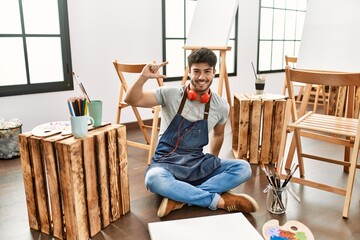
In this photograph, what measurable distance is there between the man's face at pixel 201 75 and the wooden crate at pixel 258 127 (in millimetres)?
722

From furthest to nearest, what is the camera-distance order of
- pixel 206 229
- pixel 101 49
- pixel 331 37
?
pixel 101 49 → pixel 331 37 → pixel 206 229

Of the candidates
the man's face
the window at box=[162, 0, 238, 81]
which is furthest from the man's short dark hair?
the window at box=[162, 0, 238, 81]

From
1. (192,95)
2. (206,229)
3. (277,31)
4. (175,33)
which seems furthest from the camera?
(277,31)

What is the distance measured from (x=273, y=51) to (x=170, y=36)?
→ 226cm

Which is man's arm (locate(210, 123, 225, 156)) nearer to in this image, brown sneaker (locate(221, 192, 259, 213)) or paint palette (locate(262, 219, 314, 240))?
brown sneaker (locate(221, 192, 259, 213))

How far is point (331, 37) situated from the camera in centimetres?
252

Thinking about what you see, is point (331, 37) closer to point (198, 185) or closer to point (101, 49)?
point (198, 185)

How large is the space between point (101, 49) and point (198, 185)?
2.05m

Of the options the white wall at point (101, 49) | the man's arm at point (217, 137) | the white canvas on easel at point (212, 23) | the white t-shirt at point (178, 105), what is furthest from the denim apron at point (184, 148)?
the white wall at point (101, 49)

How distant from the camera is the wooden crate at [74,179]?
1.51 meters

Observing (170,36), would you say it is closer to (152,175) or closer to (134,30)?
(134,30)

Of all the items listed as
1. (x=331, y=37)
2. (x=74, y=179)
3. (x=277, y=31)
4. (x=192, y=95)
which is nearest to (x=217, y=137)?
(x=192, y=95)

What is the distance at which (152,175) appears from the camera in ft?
6.10

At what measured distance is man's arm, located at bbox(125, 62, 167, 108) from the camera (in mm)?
1778
